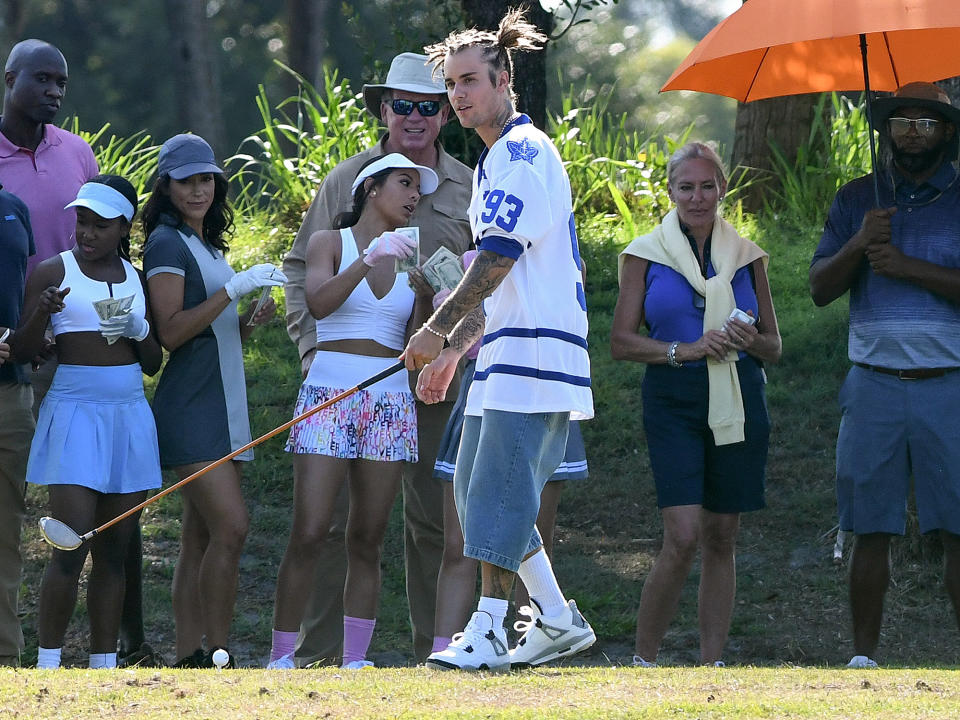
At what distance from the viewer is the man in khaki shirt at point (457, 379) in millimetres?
6551

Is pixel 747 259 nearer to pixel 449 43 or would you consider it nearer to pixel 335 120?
pixel 449 43

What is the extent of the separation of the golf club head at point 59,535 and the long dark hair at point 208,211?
1355 millimetres

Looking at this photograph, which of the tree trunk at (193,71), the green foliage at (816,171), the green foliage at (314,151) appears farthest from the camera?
the tree trunk at (193,71)

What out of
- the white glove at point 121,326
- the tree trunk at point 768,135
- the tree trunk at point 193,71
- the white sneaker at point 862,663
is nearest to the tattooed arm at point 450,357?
the white glove at point 121,326

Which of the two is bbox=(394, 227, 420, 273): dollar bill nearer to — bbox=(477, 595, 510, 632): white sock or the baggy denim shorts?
the baggy denim shorts

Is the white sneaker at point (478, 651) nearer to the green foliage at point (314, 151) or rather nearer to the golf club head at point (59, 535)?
the golf club head at point (59, 535)

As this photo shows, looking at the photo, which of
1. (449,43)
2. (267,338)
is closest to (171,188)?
(449,43)

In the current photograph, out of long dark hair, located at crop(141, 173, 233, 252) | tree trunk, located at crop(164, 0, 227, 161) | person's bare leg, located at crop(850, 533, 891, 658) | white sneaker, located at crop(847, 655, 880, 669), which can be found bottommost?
white sneaker, located at crop(847, 655, 880, 669)

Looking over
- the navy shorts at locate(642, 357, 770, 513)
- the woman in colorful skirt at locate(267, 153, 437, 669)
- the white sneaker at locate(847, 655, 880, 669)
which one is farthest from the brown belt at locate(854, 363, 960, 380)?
the woman in colorful skirt at locate(267, 153, 437, 669)

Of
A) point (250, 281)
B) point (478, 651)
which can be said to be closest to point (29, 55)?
point (250, 281)

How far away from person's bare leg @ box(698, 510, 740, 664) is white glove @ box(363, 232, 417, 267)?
1.62 metres

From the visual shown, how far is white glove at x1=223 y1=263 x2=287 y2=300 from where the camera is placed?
6.01m

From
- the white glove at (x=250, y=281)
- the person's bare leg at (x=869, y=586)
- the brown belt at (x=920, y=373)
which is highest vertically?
the white glove at (x=250, y=281)

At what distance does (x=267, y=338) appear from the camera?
11.2 m
